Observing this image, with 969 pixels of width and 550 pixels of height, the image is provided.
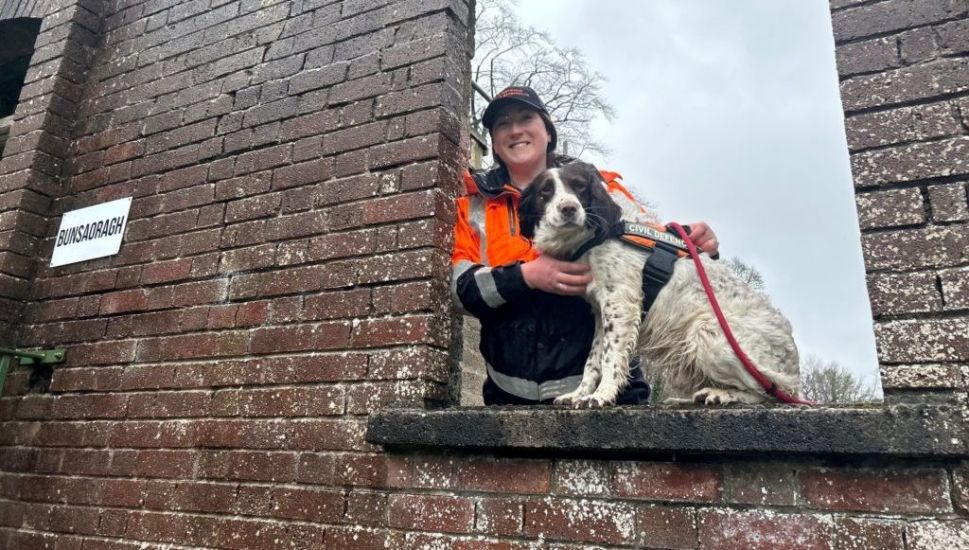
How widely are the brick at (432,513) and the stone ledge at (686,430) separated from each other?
162mm

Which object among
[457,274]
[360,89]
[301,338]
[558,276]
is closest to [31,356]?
[301,338]

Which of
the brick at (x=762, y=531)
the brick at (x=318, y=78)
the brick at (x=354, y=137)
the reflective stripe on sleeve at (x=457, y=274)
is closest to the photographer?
the brick at (x=762, y=531)

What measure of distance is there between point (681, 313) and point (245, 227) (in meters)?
1.83

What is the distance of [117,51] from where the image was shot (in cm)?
356

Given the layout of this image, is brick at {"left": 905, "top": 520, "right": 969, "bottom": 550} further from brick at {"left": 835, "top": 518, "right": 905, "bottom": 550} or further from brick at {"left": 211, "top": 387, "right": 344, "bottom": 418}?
brick at {"left": 211, "top": 387, "right": 344, "bottom": 418}

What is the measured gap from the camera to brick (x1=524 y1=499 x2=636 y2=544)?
1674mm

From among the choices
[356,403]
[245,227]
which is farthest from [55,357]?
[356,403]

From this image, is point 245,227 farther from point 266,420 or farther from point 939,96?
point 939,96

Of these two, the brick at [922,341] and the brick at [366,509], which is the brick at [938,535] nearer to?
the brick at [922,341]

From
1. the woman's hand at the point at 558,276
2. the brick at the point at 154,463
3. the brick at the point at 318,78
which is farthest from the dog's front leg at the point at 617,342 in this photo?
the brick at the point at 154,463

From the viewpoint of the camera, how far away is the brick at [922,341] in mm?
1529

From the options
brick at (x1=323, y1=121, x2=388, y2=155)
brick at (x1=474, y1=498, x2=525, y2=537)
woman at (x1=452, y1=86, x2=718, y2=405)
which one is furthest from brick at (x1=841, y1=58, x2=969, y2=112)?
brick at (x1=323, y1=121, x2=388, y2=155)

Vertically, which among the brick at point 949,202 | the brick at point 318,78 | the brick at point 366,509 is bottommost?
the brick at point 366,509

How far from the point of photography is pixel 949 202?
1.63 m
